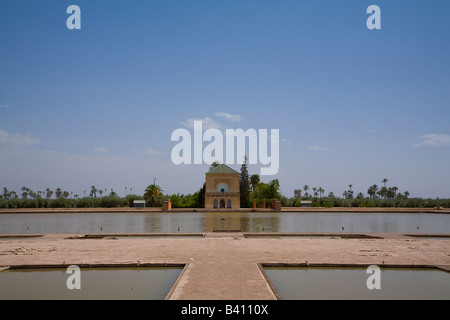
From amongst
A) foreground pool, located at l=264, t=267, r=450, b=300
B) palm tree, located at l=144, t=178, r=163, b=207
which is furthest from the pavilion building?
foreground pool, located at l=264, t=267, r=450, b=300

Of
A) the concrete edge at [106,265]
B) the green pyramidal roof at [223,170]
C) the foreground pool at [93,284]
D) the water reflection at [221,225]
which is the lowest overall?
the water reflection at [221,225]

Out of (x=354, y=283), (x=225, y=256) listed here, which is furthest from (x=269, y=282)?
(x=225, y=256)

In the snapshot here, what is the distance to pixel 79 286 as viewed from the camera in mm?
8352

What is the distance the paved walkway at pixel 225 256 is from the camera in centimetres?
748

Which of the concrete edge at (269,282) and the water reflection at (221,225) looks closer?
the concrete edge at (269,282)

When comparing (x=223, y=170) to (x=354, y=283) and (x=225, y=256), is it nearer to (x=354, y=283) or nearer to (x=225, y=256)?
(x=225, y=256)

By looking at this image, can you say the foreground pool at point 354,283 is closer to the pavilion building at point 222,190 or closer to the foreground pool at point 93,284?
the foreground pool at point 93,284

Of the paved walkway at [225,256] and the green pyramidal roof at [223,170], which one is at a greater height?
the green pyramidal roof at [223,170]

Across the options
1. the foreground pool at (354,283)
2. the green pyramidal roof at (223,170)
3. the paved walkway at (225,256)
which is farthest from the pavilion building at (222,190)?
the foreground pool at (354,283)

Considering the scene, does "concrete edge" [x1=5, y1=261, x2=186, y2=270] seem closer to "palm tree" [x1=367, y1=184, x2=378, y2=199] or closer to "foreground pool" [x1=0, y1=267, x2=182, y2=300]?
"foreground pool" [x1=0, y1=267, x2=182, y2=300]

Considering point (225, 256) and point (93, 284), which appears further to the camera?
point (225, 256)

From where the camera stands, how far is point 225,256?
35.7 feet
